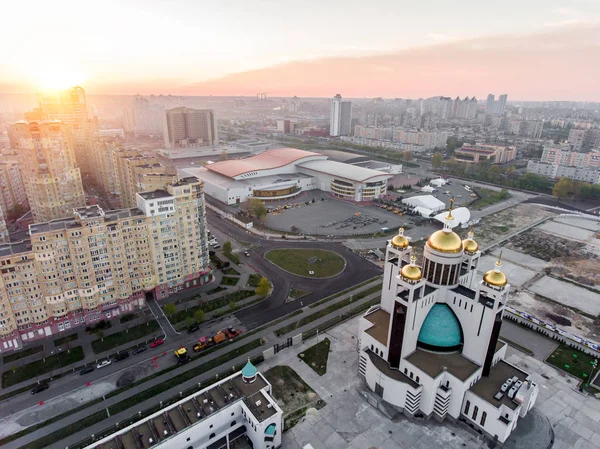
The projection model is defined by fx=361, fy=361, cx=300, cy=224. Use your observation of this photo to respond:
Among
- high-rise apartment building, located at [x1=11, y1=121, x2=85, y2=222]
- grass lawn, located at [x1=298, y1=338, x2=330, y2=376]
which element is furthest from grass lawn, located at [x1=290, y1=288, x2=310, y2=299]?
high-rise apartment building, located at [x1=11, y1=121, x2=85, y2=222]

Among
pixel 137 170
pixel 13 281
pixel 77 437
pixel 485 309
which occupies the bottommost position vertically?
pixel 77 437

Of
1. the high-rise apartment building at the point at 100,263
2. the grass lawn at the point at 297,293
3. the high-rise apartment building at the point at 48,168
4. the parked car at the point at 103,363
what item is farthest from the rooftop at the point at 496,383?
the high-rise apartment building at the point at 48,168

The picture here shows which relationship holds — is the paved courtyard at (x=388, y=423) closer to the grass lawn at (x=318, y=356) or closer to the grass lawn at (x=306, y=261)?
the grass lawn at (x=318, y=356)

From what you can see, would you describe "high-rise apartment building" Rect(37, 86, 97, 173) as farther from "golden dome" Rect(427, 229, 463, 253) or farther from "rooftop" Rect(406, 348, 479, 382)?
"rooftop" Rect(406, 348, 479, 382)

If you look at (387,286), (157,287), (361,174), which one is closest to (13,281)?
(157,287)

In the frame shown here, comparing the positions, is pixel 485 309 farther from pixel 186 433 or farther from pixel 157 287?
pixel 157 287

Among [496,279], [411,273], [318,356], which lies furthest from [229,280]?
[496,279]

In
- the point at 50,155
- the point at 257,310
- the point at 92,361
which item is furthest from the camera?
the point at 50,155
